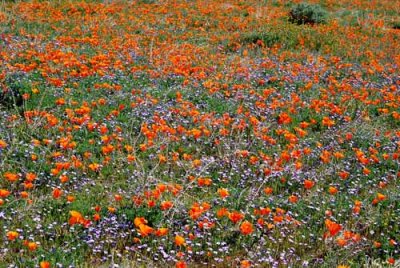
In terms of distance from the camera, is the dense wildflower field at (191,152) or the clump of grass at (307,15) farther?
the clump of grass at (307,15)

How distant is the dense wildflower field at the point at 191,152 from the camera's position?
3996 mm

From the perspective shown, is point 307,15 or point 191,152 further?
point 307,15

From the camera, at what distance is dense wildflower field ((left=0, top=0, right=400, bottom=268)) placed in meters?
4.00

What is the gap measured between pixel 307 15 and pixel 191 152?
410 inches

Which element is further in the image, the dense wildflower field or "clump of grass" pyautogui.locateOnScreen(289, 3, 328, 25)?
"clump of grass" pyautogui.locateOnScreen(289, 3, 328, 25)

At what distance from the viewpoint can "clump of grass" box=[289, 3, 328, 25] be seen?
14719 millimetres

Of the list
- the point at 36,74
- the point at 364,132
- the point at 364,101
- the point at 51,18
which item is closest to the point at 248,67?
the point at 364,101

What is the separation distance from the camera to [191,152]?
5.77 meters

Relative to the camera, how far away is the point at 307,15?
14828 mm

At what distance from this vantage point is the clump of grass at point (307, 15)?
→ 14719mm

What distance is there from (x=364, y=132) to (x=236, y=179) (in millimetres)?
2526

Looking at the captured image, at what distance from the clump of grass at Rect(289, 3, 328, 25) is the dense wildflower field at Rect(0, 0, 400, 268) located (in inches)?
140

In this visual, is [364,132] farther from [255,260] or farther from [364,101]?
[255,260]

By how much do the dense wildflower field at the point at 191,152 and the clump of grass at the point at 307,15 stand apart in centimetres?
355
